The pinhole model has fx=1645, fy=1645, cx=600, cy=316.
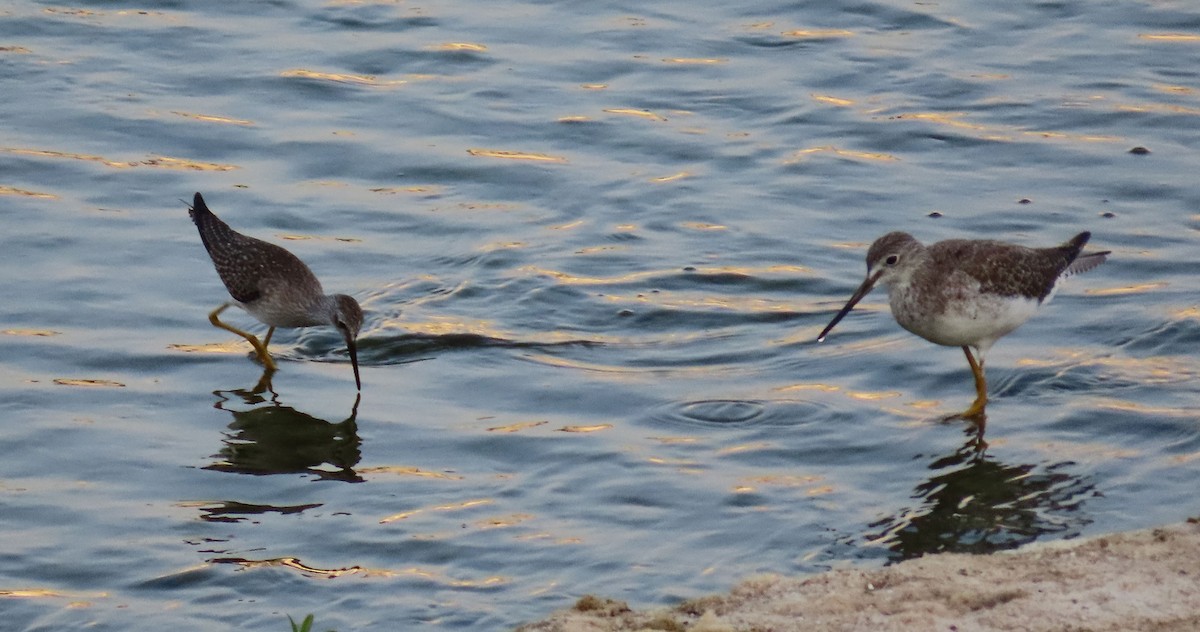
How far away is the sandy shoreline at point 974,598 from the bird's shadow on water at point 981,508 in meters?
0.45

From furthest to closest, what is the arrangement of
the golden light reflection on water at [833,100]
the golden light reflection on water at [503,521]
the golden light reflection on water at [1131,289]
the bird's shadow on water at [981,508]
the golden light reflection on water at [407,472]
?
the golden light reflection on water at [833,100], the golden light reflection on water at [1131,289], the golden light reflection on water at [407,472], the golden light reflection on water at [503,521], the bird's shadow on water at [981,508]

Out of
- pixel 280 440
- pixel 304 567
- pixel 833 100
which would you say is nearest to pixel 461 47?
pixel 833 100

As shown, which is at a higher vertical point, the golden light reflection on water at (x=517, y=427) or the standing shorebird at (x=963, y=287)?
the standing shorebird at (x=963, y=287)

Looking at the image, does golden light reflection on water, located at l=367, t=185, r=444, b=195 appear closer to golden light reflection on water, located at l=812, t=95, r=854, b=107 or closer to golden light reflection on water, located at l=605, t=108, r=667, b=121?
golden light reflection on water, located at l=605, t=108, r=667, b=121

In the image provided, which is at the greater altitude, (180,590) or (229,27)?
(229,27)

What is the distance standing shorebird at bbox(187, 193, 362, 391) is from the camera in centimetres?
1041

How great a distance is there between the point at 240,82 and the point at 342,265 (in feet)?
13.5

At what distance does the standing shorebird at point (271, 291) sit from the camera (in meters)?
10.4

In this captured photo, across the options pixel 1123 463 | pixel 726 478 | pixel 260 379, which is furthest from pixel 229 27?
pixel 1123 463

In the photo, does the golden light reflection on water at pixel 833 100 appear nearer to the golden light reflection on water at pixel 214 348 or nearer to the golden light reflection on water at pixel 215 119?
the golden light reflection on water at pixel 215 119

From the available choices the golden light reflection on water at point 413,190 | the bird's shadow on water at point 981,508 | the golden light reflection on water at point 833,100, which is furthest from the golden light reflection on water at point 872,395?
the golden light reflection on water at point 833,100

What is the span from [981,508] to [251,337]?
192 inches

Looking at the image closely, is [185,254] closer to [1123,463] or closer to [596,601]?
[596,601]

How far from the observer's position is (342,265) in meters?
11.8
